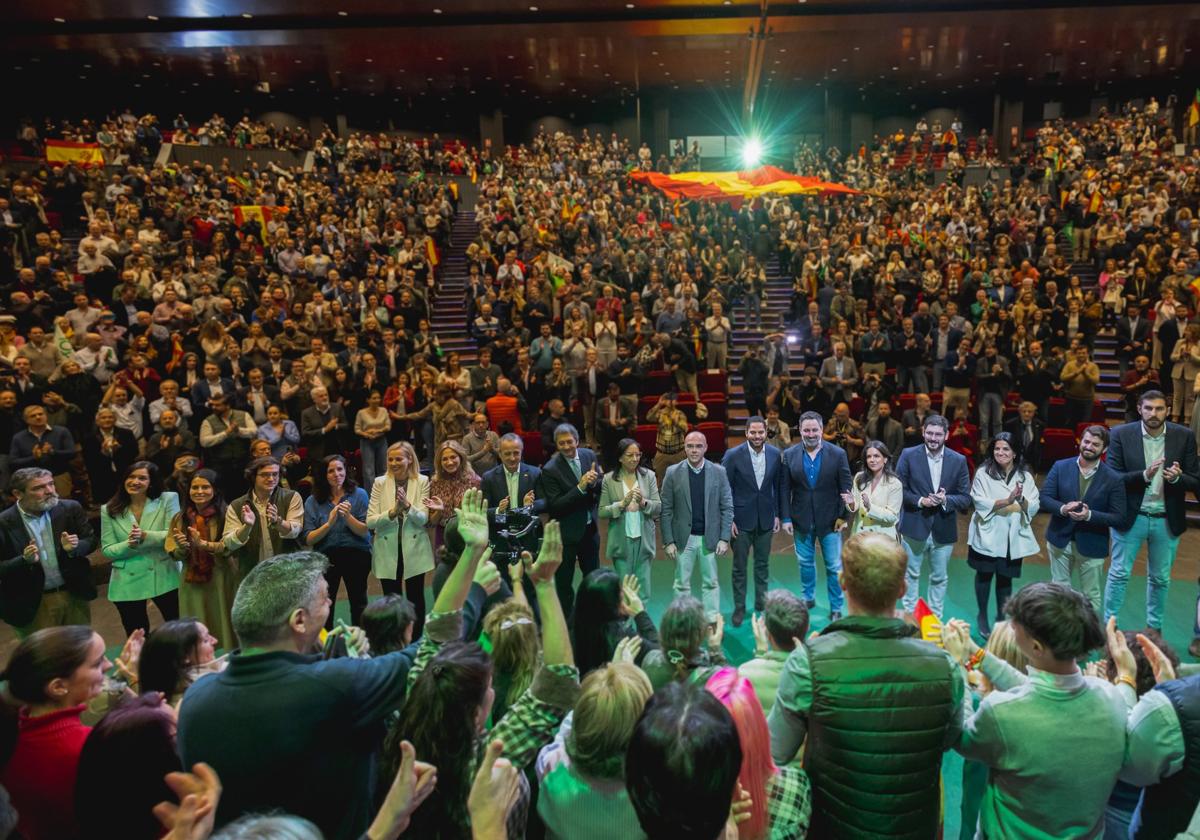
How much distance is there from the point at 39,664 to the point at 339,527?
3009mm

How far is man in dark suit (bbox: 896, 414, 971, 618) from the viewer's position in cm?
534

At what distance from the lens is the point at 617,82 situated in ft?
82.6

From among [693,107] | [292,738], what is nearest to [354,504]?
[292,738]

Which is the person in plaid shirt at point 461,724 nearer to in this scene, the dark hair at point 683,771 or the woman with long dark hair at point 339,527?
the dark hair at point 683,771

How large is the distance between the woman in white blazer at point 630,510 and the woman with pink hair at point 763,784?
131 inches

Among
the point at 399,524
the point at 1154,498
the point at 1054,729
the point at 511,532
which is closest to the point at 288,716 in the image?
the point at 1054,729

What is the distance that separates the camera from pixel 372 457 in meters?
8.00

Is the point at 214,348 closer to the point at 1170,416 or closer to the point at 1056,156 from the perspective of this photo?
the point at 1170,416

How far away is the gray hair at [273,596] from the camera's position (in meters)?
1.92

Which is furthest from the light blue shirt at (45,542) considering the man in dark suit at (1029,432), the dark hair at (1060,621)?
the man in dark suit at (1029,432)

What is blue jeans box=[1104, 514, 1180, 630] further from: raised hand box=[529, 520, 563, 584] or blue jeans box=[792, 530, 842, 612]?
raised hand box=[529, 520, 563, 584]

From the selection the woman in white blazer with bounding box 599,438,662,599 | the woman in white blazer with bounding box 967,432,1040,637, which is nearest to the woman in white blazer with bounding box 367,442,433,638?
the woman in white blazer with bounding box 599,438,662,599

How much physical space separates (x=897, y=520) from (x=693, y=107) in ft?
89.6

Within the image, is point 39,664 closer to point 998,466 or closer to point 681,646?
point 681,646
